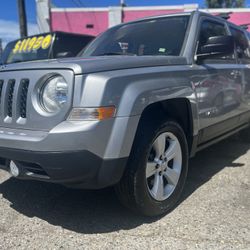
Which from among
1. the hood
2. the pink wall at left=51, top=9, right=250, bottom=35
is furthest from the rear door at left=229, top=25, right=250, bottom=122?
the pink wall at left=51, top=9, right=250, bottom=35

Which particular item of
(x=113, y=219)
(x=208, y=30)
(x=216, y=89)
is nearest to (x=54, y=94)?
(x=113, y=219)

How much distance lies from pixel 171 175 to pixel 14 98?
1.45 meters

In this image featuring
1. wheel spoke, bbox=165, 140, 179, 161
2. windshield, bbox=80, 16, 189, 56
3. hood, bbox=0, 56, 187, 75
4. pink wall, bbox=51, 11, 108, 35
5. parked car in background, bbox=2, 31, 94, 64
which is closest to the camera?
hood, bbox=0, 56, 187, 75

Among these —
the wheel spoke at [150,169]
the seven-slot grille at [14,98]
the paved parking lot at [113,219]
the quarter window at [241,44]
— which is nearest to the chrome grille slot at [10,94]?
the seven-slot grille at [14,98]

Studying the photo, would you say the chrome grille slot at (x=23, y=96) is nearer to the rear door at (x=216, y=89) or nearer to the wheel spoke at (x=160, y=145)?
the wheel spoke at (x=160, y=145)

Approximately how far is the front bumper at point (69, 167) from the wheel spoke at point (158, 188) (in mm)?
502

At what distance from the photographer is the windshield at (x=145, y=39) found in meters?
3.88

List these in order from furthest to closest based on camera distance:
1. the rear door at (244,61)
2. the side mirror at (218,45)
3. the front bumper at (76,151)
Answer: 1. the rear door at (244,61)
2. the side mirror at (218,45)
3. the front bumper at (76,151)

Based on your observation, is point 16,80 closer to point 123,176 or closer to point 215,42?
point 123,176

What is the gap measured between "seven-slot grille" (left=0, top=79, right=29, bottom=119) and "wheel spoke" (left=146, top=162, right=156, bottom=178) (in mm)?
1030

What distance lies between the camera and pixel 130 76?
9.40ft

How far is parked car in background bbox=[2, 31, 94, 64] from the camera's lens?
8.90 m

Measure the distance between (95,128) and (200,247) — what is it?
111 centimetres

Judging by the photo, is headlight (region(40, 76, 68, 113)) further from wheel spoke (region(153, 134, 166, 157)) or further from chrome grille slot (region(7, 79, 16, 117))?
wheel spoke (region(153, 134, 166, 157))
